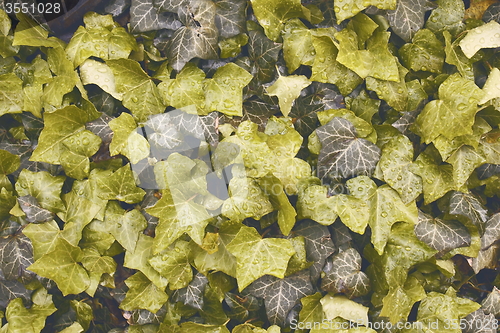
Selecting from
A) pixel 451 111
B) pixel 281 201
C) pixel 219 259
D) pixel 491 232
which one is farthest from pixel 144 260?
pixel 491 232

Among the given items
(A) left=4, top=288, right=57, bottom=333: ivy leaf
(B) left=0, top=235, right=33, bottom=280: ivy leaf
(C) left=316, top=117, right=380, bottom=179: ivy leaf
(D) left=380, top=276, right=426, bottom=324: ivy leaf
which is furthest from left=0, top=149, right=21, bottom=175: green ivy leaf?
(D) left=380, top=276, right=426, bottom=324: ivy leaf

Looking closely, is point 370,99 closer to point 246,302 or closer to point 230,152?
point 230,152

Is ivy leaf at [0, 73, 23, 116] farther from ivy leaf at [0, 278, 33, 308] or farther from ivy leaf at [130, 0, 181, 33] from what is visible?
ivy leaf at [0, 278, 33, 308]

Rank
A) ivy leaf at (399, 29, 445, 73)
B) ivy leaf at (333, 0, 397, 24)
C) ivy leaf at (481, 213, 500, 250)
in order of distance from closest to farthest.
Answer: ivy leaf at (333, 0, 397, 24) < ivy leaf at (399, 29, 445, 73) < ivy leaf at (481, 213, 500, 250)

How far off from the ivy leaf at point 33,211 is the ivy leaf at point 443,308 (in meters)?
1.27

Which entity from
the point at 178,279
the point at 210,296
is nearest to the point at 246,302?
the point at 210,296

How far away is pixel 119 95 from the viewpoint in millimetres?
1101

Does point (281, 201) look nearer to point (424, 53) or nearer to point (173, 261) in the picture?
point (173, 261)

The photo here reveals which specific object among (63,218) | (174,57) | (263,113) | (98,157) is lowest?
(63,218)

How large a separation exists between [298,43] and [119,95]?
56 cm

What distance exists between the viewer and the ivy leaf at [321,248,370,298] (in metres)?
1.15

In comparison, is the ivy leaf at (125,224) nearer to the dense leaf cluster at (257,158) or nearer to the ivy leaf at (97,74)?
the dense leaf cluster at (257,158)

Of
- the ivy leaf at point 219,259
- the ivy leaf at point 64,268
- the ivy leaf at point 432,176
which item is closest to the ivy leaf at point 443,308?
the ivy leaf at point 432,176

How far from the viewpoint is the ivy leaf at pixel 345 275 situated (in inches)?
45.3
